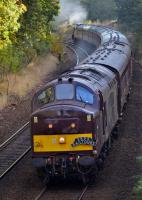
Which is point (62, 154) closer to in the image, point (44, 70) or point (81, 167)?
point (81, 167)

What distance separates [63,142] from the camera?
15.7 metres

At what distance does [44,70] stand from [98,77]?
2411 centimetres

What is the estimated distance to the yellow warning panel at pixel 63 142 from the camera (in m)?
15.7

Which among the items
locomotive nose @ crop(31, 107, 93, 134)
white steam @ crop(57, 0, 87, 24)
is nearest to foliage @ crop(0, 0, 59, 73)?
locomotive nose @ crop(31, 107, 93, 134)

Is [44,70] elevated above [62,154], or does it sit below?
above

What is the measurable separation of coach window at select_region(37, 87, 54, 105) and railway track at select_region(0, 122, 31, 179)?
9.69 ft

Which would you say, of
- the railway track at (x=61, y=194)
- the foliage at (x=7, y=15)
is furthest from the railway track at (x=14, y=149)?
the foliage at (x=7, y=15)

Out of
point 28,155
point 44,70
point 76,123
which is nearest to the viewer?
point 76,123

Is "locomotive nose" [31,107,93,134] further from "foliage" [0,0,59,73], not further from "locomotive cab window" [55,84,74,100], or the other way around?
"foliage" [0,0,59,73]

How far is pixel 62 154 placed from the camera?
622 inches

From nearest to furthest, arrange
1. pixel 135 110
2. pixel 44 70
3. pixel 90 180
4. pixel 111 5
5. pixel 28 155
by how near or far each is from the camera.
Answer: pixel 90 180 → pixel 28 155 → pixel 135 110 → pixel 44 70 → pixel 111 5

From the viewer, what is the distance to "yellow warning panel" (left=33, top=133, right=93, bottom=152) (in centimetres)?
1566

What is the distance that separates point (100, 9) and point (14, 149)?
66895 millimetres

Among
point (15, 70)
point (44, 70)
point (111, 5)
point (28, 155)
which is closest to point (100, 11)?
point (111, 5)
